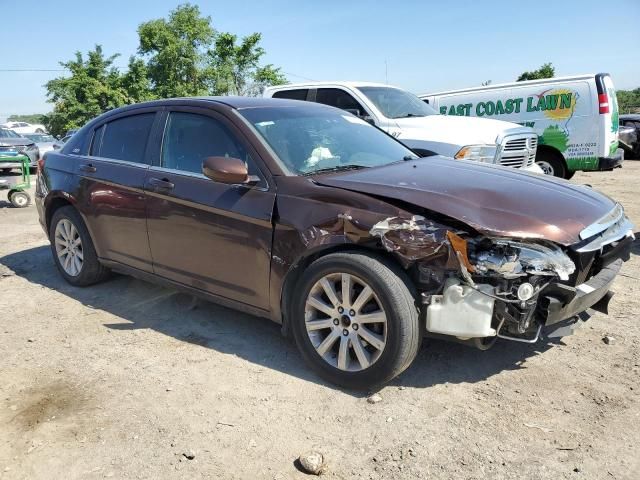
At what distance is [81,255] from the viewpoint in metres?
4.97

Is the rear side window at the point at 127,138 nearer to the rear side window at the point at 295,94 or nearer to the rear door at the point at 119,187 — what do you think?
A: the rear door at the point at 119,187

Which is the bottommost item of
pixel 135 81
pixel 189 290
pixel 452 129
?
pixel 189 290

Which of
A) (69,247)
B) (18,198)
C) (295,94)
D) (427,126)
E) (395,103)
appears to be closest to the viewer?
(69,247)

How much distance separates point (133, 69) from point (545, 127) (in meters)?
36.3

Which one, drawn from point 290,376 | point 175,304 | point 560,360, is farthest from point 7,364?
point 560,360

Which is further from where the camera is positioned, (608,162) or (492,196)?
(608,162)

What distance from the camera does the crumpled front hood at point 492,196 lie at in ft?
9.34

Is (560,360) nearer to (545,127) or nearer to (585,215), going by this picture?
(585,215)

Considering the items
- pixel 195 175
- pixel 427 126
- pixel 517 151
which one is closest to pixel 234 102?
pixel 195 175

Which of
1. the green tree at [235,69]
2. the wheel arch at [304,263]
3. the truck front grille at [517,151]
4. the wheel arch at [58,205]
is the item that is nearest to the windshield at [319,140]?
the wheel arch at [304,263]

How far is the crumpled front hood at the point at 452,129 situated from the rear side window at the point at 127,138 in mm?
3787

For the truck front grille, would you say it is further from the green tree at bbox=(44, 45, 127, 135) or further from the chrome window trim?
the green tree at bbox=(44, 45, 127, 135)

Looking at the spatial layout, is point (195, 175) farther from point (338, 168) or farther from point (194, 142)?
point (338, 168)

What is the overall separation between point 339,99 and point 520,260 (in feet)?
18.8
